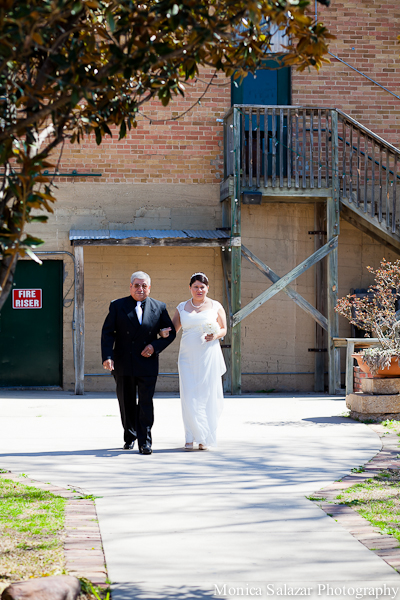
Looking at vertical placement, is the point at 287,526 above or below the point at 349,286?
below

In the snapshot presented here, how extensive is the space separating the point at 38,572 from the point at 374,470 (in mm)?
3676

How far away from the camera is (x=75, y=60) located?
360cm

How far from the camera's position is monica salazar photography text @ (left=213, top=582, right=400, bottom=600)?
146 inches

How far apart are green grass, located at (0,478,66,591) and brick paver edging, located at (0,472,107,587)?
50 millimetres

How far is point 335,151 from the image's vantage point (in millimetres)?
13656

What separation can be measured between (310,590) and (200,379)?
14.1 feet

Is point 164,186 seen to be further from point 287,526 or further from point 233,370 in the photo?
point 287,526

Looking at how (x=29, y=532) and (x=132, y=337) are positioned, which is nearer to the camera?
(x=29, y=532)

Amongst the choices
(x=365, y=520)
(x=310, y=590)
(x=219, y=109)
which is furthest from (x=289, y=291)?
(x=310, y=590)

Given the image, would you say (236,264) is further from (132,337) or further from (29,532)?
(29,532)

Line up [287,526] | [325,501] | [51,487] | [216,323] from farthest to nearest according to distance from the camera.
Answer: [216,323]
[51,487]
[325,501]
[287,526]

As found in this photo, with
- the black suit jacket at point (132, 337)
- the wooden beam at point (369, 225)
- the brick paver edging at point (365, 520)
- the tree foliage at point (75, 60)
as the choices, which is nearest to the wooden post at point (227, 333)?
the wooden beam at point (369, 225)

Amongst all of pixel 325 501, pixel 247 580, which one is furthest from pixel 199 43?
pixel 325 501

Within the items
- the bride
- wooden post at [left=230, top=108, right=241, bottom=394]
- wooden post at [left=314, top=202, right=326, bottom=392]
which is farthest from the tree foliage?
wooden post at [left=314, top=202, right=326, bottom=392]
